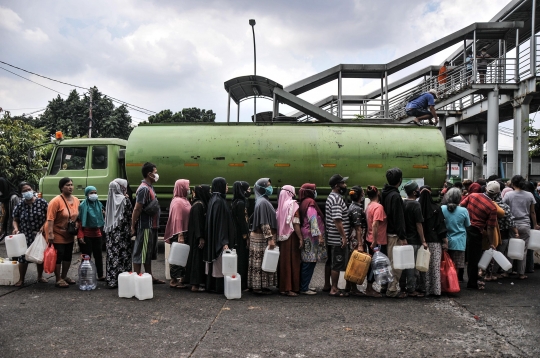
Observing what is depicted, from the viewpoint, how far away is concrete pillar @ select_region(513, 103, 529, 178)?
15.5 metres

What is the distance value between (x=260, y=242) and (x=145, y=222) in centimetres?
169

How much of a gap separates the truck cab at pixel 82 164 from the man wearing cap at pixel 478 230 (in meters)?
7.53

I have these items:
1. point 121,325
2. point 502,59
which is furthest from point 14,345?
point 502,59

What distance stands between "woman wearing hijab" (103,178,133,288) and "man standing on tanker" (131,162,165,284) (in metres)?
0.23

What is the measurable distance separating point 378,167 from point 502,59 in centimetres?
938

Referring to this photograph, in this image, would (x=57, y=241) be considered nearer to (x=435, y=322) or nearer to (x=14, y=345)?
(x=14, y=345)

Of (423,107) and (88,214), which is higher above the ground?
(423,107)

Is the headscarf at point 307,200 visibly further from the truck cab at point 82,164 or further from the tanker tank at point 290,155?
the truck cab at point 82,164

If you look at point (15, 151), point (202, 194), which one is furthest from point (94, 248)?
point (15, 151)

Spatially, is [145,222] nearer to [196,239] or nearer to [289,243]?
[196,239]

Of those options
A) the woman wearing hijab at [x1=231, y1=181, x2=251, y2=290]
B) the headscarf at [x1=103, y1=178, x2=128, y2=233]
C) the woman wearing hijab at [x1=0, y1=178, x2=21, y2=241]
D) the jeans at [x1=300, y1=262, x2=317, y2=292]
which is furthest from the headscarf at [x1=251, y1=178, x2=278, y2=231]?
the woman wearing hijab at [x1=0, y1=178, x2=21, y2=241]

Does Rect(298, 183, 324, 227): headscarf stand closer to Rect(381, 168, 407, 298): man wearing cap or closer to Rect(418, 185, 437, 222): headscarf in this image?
Rect(381, 168, 407, 298): man wearing cap

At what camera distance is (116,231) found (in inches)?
265

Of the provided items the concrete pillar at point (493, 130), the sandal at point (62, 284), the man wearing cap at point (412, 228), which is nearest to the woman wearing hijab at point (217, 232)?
the sandal at point (62, 284)
